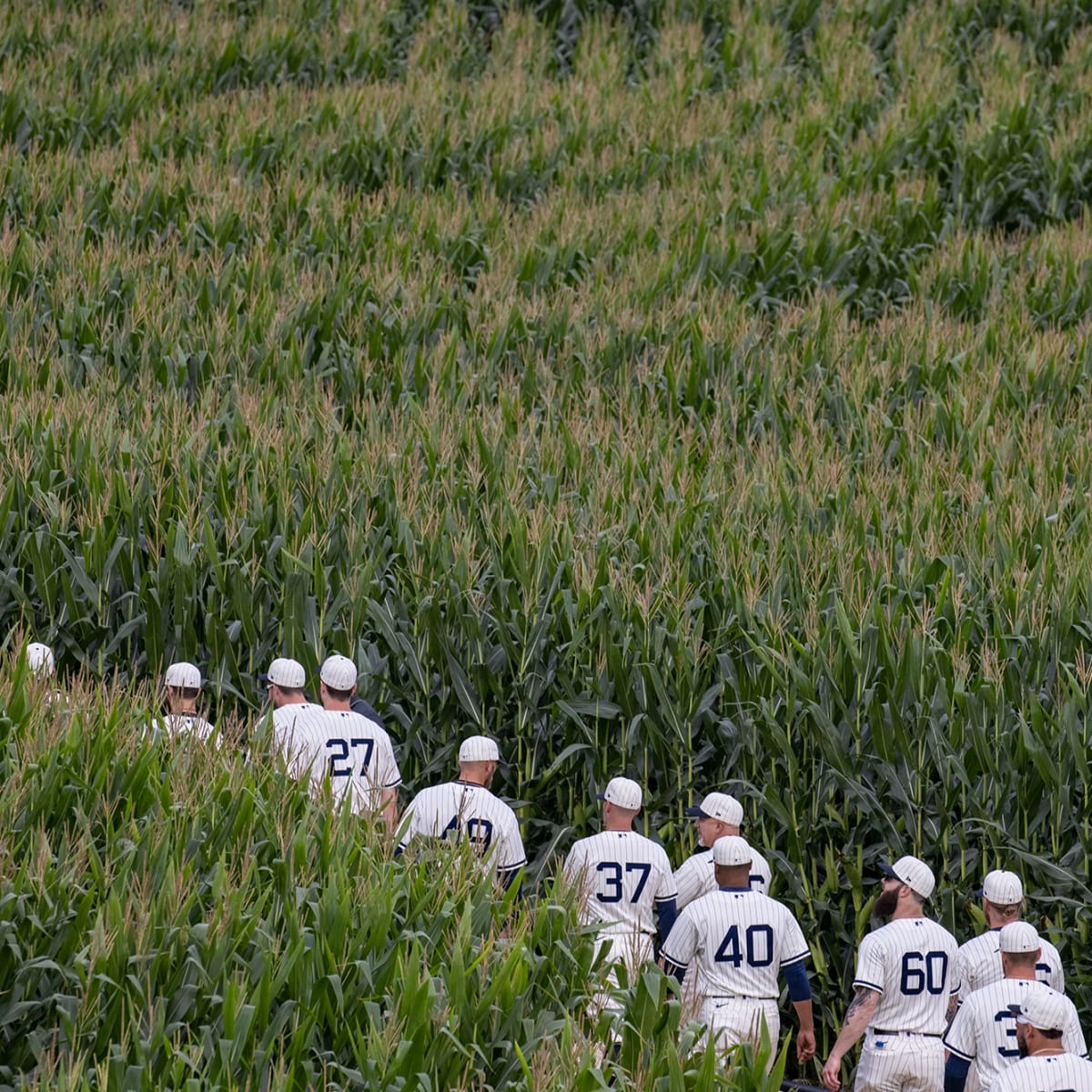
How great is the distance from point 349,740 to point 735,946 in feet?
7.20

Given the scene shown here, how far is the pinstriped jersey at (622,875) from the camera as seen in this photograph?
769 cm

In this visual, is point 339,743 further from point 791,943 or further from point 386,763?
point 791,943

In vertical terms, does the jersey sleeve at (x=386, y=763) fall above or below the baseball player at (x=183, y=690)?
below

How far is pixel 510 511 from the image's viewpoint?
998 centimetres

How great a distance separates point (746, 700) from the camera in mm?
8766

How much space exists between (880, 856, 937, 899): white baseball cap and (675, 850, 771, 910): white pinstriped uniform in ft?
2.11

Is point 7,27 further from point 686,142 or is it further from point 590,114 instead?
point 686,142

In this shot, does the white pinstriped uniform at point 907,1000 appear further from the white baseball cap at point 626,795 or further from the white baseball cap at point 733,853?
the white baseball cap at point 626,795

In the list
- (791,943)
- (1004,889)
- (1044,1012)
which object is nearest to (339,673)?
(791,943)

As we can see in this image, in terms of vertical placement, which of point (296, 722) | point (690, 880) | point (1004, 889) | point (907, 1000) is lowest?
point (907, 1000)

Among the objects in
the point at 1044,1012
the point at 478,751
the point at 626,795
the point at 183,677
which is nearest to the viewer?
the point at 1044,1012

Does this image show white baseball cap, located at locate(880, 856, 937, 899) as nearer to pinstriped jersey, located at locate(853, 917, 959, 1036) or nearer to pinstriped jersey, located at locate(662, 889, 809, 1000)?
pinstriped jersey, located at locate(853, 917, 959, 1036)

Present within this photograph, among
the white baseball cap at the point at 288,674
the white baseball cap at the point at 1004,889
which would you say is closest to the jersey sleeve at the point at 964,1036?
the white baseball cap at the point at 1004,889

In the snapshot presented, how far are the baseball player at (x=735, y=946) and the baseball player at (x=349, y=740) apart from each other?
1574 mm
